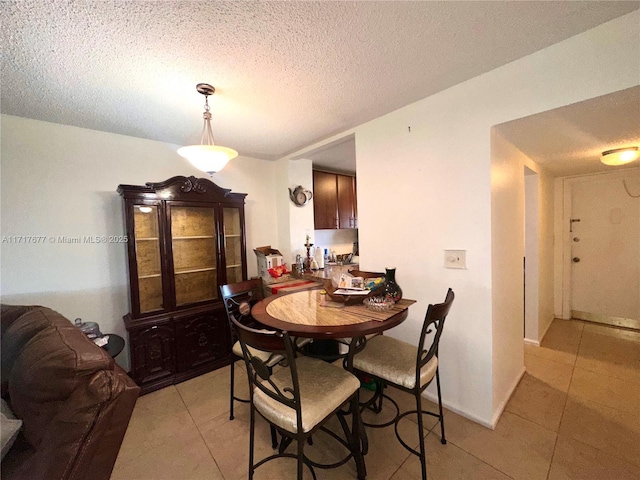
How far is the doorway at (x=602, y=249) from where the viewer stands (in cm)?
308

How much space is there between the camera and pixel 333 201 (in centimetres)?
379

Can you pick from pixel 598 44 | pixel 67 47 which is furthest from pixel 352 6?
pixel 67 47

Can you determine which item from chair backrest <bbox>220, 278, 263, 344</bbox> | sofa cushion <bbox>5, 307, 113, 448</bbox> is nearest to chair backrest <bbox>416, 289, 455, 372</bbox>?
chair backrest <bbox>220, 278, 263, 344</bbox>

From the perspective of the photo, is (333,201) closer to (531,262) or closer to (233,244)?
(233,244)

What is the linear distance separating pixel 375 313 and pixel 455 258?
794 millimetres

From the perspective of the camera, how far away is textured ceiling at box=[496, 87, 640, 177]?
138cm

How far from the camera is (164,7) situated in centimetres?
109

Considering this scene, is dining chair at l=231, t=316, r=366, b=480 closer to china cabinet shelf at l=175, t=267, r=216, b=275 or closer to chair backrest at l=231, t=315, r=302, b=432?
chair backrest at l=231, t=315, r=302, b=432

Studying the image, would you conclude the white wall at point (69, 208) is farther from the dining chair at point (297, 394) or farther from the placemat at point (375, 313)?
the placemat at point (375, 313)

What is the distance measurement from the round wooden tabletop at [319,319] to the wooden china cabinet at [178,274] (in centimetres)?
122

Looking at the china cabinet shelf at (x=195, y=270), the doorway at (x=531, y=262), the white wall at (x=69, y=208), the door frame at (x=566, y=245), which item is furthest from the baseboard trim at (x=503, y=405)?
the white wall at (x=69, y=208)

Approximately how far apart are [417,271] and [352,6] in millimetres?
1733

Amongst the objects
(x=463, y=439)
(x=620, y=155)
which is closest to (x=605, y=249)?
(x=620, y=155)

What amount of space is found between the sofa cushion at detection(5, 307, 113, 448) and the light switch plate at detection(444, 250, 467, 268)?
202cm
